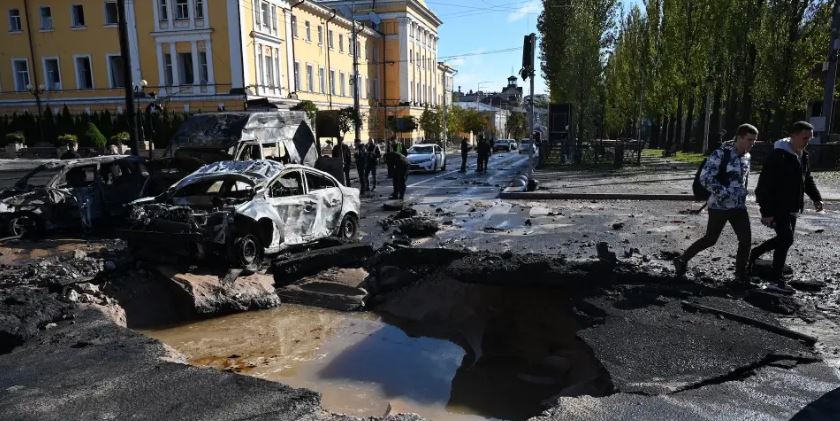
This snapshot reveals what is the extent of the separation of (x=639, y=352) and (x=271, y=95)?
44240 millimetres

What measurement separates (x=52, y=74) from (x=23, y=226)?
44.4m

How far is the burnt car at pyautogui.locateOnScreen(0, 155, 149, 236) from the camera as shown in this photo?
1075 cm

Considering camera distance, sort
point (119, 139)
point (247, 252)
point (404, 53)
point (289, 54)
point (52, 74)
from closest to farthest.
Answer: point (247, 252)
point (119, 139)
point (52, 74)
point (289, 54)
point (404, 53)

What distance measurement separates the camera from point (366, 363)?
5789 millimetres

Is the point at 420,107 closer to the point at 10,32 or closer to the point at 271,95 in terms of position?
the point at 271,95

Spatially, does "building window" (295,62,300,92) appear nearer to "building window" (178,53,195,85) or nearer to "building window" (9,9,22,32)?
"building window" (178,53,195,85)

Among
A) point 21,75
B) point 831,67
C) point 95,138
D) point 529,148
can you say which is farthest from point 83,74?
point 831,67

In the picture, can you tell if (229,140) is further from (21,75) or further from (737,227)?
(21,75)

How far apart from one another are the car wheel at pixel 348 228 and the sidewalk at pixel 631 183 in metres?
7.19

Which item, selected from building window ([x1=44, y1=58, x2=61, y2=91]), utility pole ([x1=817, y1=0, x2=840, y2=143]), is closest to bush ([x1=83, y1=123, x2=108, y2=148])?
building window ([x1=44, y1=58, x2=61, y2=91])

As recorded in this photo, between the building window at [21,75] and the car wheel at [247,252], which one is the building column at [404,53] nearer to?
the building window at [21,75]

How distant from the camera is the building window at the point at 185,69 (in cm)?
4328

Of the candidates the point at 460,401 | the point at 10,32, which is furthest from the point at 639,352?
the point at 10,32

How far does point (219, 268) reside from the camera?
751 centimetres
